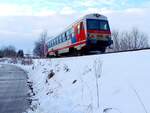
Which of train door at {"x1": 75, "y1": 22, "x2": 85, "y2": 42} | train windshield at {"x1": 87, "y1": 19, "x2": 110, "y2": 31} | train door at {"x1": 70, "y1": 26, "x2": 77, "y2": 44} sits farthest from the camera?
train door at {"x1": 70, "y1": 26, "x2": 77, "y2": 44}

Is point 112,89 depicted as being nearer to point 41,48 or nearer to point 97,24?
point 97,24

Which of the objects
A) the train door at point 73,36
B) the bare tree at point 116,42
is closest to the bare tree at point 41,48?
the bare tree at point 116,42

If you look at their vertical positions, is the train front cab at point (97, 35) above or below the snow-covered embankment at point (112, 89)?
above

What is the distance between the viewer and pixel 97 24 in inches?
841

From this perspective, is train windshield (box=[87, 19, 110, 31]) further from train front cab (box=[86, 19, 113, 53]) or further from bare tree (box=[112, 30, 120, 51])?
bare tree (box=[112, 30, 120, 51])

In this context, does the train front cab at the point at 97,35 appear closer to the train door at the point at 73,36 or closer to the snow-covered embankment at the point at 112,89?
the train door at the point at 73,36

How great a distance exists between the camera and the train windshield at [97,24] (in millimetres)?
20761

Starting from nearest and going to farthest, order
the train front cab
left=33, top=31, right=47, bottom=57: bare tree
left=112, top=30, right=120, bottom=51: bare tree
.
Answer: the train front cab → left=112, top=30, right=120, bottom=51: bare tree → left=33, top=31, right=47, bottom=57: bare tree

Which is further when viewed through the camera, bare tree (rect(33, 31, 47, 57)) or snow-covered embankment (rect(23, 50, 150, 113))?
bare tree (rect(33, 31, 47, 57))

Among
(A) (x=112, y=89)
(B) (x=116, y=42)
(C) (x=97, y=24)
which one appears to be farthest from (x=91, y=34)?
(B) (x=116, y=42)

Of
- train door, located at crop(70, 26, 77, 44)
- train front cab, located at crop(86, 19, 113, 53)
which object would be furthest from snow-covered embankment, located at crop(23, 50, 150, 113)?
train door, located at crop(70, 26, 77, 44)

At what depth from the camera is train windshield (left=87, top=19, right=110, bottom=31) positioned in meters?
20.8

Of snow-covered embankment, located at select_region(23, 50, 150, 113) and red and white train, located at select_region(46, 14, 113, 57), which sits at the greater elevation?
red and white train, located at select_region(46, 14, 113, 57)

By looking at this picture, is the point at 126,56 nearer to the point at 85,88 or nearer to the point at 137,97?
the point at 85,88
